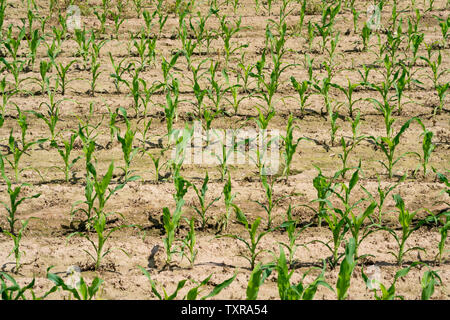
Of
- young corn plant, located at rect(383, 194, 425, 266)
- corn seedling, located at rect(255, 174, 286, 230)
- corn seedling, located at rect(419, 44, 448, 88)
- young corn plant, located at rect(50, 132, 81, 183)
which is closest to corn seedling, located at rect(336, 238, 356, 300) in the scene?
young corn plant, located at rect(383, 194, 425, 266)

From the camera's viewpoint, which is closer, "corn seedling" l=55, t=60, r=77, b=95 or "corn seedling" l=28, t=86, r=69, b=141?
"corn seedling" l=28, t=86, r=69, b=141

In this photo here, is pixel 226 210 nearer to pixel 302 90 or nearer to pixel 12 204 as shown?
pixel 12 204

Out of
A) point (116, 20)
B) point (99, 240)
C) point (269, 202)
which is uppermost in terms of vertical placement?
point (116, 20)

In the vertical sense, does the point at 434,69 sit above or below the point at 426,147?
above

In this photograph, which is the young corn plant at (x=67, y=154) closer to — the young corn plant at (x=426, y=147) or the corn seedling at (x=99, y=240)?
the corn seedling at (x=99, y=240)

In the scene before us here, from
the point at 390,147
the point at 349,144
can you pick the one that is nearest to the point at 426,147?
the point at 390,147

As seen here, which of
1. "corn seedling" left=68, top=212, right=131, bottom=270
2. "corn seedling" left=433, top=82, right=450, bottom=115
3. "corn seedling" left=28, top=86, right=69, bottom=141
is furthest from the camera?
"corn seedling" left=433, top=82, right=450, bottom=115

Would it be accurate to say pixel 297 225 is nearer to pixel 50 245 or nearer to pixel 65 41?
pixel 50 245

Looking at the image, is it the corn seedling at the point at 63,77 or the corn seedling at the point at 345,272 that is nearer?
the corn seedling at the point at 345,272
